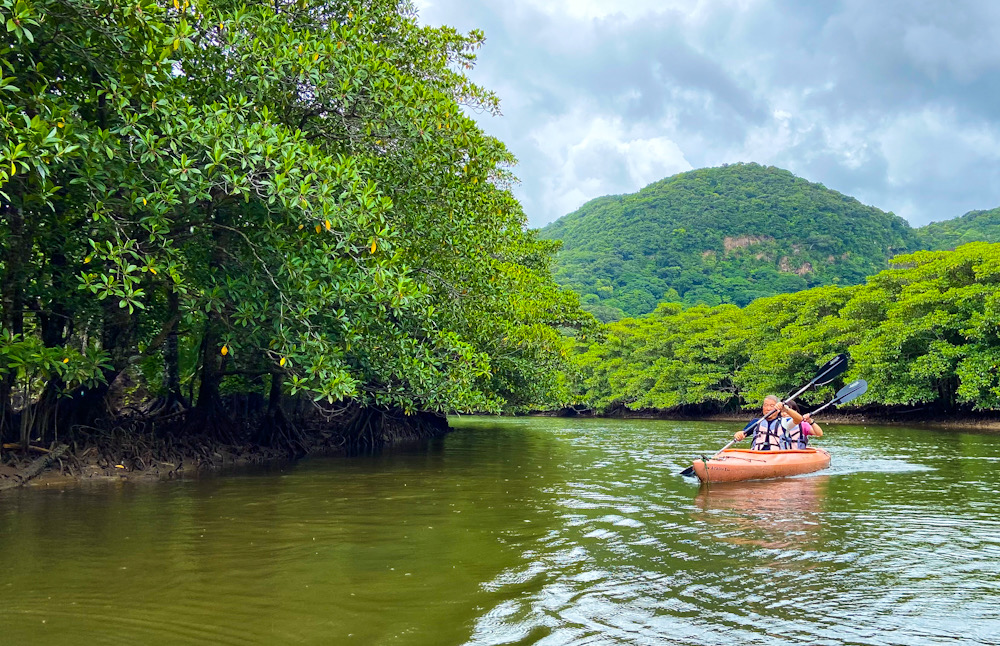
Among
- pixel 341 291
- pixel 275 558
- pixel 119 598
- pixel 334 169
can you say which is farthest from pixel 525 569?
pixel 334 169

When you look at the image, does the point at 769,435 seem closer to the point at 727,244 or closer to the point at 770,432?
the point at 770,432

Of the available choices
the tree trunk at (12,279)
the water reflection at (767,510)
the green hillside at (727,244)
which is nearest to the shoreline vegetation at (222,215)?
the tree trunk at (12,279)

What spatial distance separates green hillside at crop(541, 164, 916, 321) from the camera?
70.1 m

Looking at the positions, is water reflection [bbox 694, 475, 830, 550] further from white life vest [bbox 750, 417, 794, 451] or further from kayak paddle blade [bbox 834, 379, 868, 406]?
kayak paddle blade [bbox 834, 379, 868, 406]

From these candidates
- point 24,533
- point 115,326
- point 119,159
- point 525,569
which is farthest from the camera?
point 115,326

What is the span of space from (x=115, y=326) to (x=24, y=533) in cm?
391

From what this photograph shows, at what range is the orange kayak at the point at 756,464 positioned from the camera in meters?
10.2

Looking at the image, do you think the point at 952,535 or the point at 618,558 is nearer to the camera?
the point at 618,558

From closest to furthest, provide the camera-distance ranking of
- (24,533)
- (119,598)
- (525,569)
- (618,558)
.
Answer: (119,598), (525,569), (618,558), (24,533)

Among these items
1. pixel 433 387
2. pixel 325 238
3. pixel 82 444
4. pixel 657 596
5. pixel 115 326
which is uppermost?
pixel 325 238

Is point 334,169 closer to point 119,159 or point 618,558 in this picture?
point 119,159

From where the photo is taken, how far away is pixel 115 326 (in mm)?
9766

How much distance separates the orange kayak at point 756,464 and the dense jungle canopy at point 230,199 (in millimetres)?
3553

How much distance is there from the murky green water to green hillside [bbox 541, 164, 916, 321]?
5487cm
